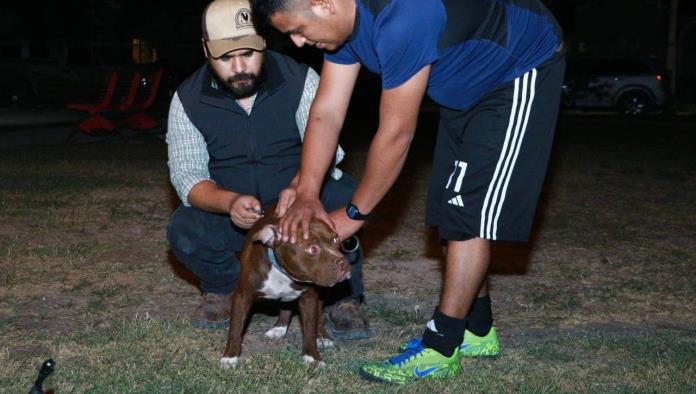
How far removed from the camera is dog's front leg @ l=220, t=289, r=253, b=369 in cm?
432

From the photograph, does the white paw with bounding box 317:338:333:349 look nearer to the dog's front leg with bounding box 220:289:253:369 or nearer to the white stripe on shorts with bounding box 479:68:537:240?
the dog's front leg with bounding box 220:289:253:369

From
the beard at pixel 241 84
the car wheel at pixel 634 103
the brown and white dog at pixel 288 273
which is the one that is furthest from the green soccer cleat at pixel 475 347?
the car wheel at pixel 634 103

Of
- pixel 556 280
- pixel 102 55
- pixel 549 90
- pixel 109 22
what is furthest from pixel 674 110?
pixel 109 22

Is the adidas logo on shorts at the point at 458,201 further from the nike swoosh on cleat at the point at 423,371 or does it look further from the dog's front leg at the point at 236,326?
the dog's front leg at the point at 236,326

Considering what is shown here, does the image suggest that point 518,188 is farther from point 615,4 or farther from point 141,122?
point 615,4

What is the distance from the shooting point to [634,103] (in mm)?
26578

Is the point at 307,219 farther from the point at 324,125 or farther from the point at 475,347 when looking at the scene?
the point at 475,347

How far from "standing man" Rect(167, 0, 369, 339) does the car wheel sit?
22824 millimetres

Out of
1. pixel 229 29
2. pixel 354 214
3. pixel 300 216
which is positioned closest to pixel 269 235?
pixel 300 216

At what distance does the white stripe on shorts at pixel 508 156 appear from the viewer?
3.94 metres

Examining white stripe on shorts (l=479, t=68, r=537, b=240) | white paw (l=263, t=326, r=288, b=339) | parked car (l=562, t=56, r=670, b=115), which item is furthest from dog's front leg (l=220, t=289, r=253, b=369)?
parked car (l=562, t=56, r=670, b=115)

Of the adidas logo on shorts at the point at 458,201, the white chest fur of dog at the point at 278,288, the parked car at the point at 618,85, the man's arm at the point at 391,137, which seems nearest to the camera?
the man's arm at the point at 391,137

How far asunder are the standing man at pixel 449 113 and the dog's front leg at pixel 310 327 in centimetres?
27

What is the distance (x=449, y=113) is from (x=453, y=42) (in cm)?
60
